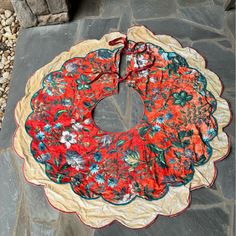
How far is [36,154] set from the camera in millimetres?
2033

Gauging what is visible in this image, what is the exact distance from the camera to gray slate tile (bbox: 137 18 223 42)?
2.37m

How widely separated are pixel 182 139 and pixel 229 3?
1.09 m

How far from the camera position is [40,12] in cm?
246

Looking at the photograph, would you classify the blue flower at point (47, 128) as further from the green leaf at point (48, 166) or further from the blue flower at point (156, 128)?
the blue flower at point (156, 128)

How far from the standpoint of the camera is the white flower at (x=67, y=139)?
6.74 feet

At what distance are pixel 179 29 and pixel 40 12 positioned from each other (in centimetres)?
100

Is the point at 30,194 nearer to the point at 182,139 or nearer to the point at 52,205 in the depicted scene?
the point at 52,205

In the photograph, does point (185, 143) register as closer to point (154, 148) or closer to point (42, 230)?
point (154, 148)

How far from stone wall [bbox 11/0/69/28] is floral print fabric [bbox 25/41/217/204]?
15.8 inches

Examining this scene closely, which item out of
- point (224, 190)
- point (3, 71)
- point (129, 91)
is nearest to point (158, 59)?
point (129, 91)

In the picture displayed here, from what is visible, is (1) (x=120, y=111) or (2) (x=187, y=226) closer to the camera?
(2) (x=187, y=226)

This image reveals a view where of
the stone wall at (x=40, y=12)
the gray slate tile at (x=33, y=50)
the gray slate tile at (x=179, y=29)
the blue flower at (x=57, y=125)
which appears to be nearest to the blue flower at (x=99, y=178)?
the blue flower at (x=57, y=125)

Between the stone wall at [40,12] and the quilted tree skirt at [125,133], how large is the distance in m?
0.29

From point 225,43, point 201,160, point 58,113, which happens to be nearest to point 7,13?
point 58,113
